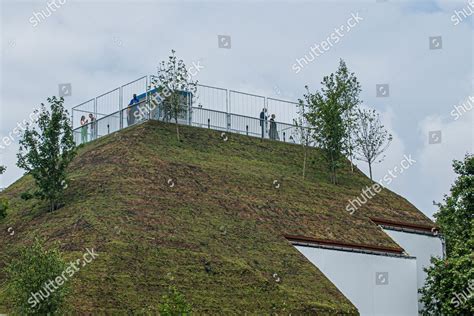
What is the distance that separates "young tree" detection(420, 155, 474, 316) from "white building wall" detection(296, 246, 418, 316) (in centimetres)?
107

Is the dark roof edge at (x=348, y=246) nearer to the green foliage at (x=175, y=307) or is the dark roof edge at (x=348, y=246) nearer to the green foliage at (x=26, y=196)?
the green foliage at (x=26, y=196)

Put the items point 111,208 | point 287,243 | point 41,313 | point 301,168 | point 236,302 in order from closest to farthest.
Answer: point 41,313 < point 236,302 < point 111,208 < point 287,243 < point 301,168

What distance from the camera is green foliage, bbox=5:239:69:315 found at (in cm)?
3338

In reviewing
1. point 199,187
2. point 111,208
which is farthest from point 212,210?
point 111,208

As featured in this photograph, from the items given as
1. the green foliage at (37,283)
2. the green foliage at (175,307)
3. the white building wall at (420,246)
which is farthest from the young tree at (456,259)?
the green foliage at (37,283)

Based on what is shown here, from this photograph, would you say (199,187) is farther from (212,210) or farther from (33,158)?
(33,158)

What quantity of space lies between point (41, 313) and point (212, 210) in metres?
14.5

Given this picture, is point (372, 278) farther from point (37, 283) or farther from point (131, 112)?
point (37, 283)

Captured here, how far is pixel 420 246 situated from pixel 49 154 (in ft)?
72.8

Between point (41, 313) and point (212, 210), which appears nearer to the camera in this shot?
point (41, 313)

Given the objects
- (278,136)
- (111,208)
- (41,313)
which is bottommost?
(41,313)

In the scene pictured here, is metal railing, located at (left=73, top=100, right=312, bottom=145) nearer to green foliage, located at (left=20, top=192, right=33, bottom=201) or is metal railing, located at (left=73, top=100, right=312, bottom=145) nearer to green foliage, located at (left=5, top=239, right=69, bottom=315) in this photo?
green foliage, located at (left=20, top=192, right=33, bottom=201)

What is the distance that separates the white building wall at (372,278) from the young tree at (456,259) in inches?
42.1

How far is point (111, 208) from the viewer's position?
42.9 metres
